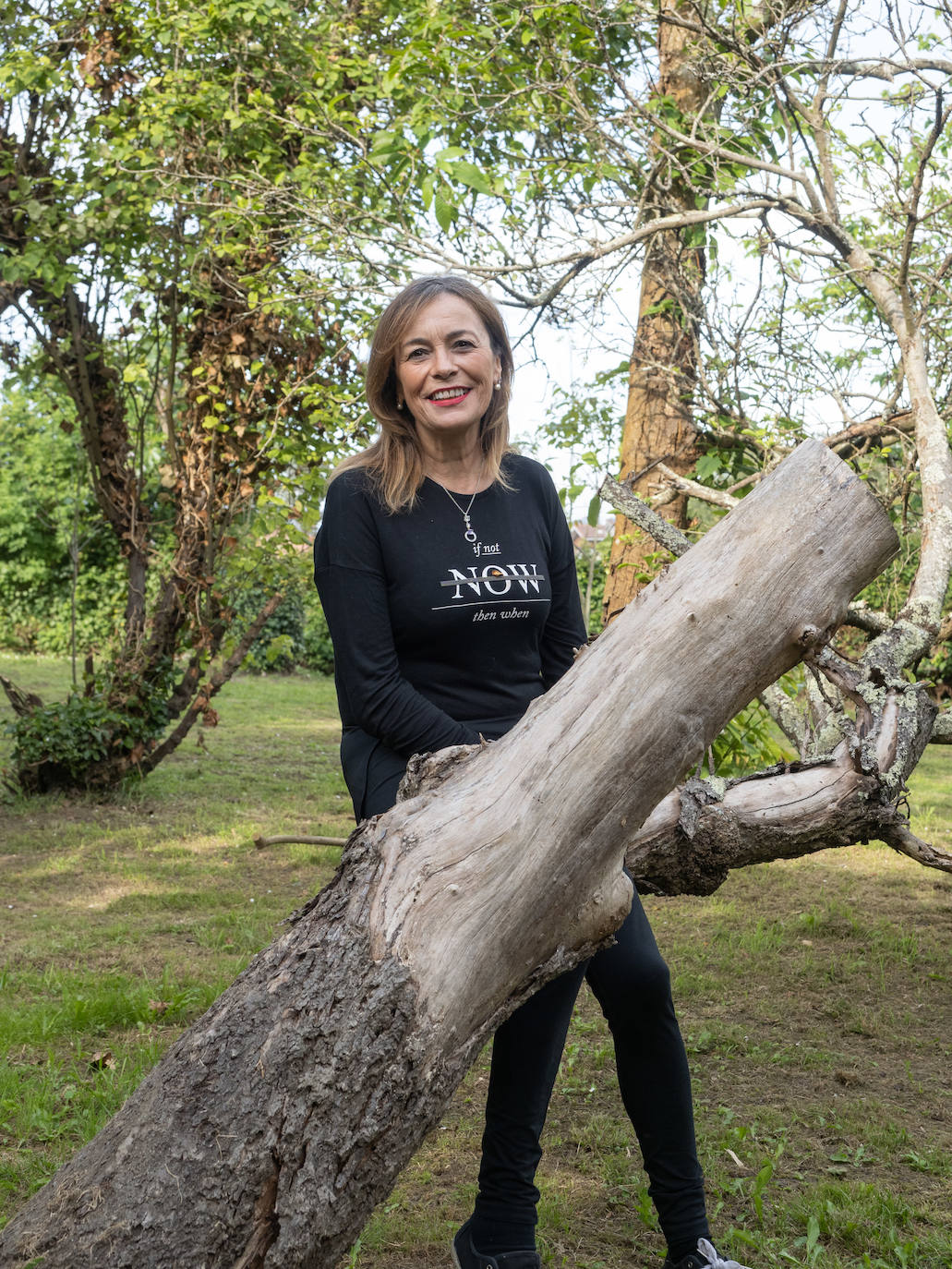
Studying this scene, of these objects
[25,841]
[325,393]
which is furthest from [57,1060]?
[325,393]

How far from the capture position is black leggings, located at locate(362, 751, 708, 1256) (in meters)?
2.29

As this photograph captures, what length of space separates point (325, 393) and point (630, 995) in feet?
14.8

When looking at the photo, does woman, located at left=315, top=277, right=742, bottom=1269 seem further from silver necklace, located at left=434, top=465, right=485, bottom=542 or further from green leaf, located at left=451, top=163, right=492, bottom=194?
green leaf, located at left=451, top=163, right=492, bottom=194

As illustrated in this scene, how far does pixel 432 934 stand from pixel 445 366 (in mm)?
1286

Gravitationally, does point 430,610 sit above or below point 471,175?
below

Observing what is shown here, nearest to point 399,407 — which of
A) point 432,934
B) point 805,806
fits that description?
→ point 432,934

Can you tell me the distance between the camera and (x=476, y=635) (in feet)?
8.07

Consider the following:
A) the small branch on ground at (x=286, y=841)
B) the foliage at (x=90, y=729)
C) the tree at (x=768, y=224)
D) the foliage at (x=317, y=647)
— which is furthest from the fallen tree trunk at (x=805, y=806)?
the foliage at (x=317, y=647)

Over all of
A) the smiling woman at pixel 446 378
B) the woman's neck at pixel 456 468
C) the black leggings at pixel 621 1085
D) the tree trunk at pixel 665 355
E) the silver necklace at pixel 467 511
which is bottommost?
the black leggings at pixel 621 1085

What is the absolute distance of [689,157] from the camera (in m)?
5.62

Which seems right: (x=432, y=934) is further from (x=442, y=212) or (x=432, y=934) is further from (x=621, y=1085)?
(x=442, y=212)

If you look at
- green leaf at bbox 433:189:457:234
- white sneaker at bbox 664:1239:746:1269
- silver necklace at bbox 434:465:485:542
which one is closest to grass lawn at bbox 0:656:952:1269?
white sneaker at bbox 664:1239:746:1269

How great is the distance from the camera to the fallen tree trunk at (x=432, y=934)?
5.97 feet

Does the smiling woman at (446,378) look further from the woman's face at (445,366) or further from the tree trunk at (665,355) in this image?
the tree trunk at (665,355)
